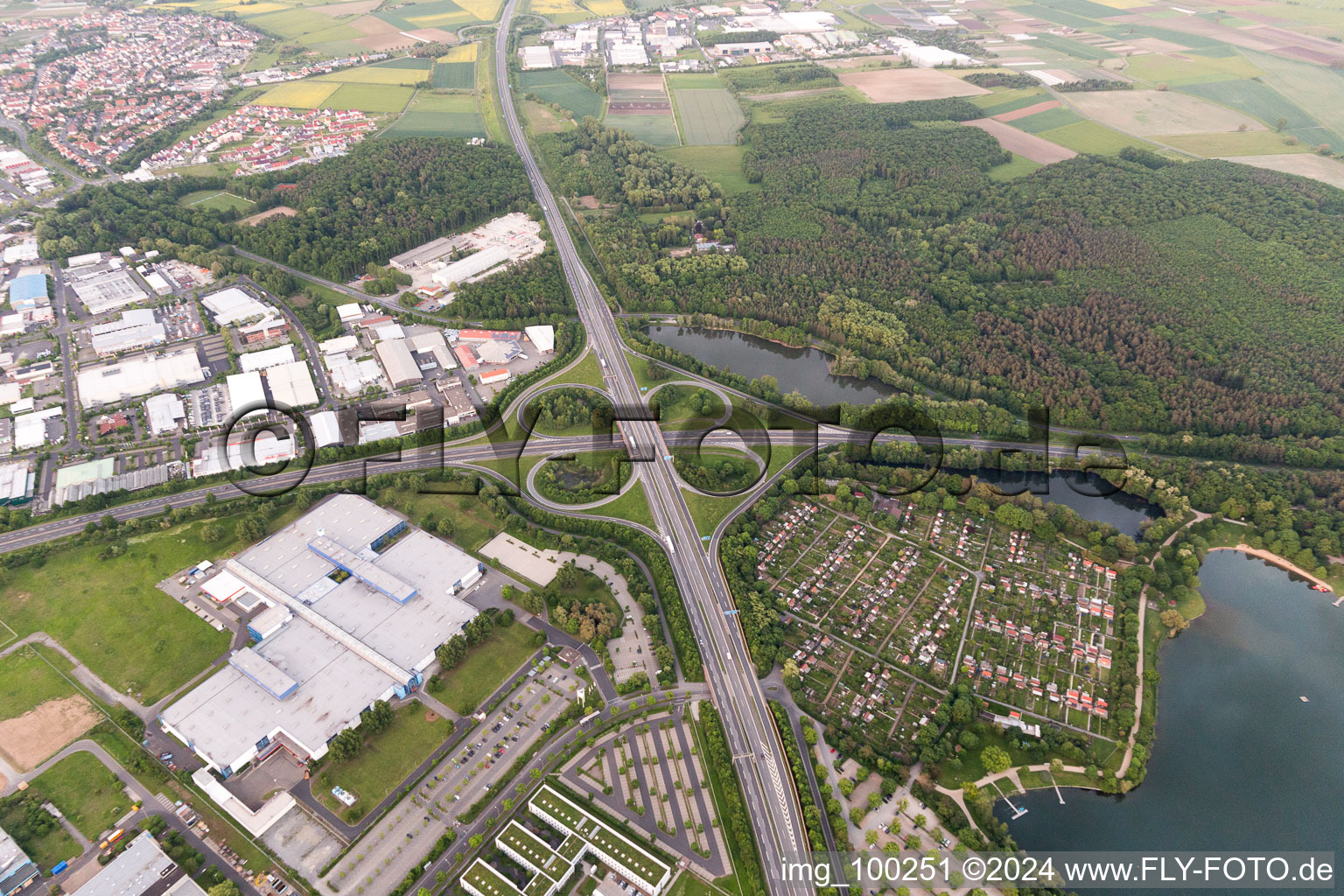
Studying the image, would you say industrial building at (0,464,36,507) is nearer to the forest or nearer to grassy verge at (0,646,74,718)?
grassy verge at (0,646,74,718)

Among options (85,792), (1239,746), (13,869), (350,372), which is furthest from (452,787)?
(1239,746)

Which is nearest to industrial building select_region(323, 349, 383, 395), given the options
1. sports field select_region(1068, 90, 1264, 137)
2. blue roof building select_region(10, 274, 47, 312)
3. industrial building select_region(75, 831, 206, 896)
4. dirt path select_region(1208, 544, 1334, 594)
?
blue roof building select_region(10, 274, 47, 312)

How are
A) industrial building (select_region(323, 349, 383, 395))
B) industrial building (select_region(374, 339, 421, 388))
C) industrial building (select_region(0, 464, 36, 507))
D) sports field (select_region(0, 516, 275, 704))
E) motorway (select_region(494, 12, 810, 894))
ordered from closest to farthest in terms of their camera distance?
motorway (select_region(494, 12, 810, 894)) → sports field (select_region(0, 516, 275, 704)) → industrial building (select_region(0, 464, 36, 507)) → industrial building (select_region(323, 349, 383, 395)) → industrial building (select_region(374, 339, 421, 388))

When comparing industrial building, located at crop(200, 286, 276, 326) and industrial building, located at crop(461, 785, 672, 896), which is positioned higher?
industrial building, located at crop(200, 286, 276, 326)

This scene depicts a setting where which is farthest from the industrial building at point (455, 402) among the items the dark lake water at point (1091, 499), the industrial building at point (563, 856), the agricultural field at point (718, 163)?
the agricultural field at point (718, 163)

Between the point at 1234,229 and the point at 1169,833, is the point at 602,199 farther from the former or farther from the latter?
the point at 1169,833

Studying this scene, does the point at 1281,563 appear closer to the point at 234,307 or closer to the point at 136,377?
the point at 136,377

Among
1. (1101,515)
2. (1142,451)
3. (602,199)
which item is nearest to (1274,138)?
(1142,451)

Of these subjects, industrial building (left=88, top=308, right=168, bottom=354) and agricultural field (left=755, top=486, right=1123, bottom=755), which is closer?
agricultural field (left=755, top=486, right=1123, bottom=755)
